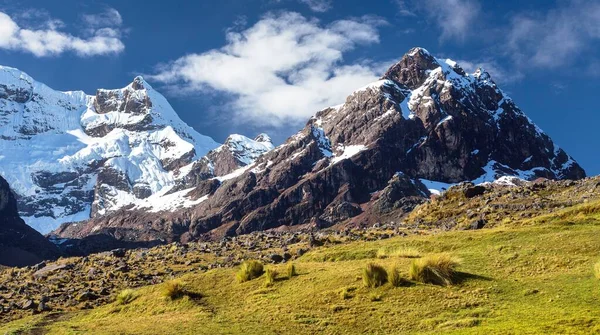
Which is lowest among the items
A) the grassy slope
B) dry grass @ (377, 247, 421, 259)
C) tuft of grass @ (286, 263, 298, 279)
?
the grassy slope

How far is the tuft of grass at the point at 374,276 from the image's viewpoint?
21.3 metres

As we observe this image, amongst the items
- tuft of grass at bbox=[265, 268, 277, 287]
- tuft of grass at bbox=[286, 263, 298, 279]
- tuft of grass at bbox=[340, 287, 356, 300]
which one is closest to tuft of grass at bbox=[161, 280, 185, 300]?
tuft of grass at bbox=[265, 268, 277, 287]

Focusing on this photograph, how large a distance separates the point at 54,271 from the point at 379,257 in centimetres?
3000

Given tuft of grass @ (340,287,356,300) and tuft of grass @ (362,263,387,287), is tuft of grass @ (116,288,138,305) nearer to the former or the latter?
tuft of grass @ (340,287,356,300)

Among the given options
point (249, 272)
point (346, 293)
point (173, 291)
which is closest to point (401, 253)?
point (346, 293)

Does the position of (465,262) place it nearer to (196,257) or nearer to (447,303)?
(447,303)

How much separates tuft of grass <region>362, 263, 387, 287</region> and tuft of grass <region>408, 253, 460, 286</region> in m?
1.08

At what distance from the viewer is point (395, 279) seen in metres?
21.0

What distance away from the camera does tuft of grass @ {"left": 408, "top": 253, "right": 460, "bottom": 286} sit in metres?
20.9

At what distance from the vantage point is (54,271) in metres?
44.2

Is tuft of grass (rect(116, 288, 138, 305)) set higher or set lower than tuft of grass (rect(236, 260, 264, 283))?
lower

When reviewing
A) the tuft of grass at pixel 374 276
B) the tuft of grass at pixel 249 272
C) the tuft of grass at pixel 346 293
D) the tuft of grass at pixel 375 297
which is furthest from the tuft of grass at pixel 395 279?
the tuft of grass at pixel 249 272

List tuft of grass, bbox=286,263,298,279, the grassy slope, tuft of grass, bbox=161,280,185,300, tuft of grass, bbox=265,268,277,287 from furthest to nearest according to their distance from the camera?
Answer: tuft of grass, bbox=286,263,298,279 → tuft of grass, bbox=161,280,185,300 → tuft of grass, bbox=265,268,277,287 → the grassy slope

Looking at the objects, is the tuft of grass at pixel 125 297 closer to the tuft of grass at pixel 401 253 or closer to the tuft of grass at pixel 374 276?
the tuft of grass at pixel 374 276
